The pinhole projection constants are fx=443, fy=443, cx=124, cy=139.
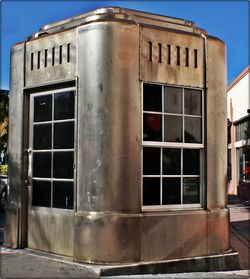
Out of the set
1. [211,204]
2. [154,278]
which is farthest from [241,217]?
[154,278]

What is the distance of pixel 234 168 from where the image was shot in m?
24.1

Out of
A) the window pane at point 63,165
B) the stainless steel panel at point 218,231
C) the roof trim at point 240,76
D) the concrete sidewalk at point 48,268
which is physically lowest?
the concrete sidewalk at point 48,268

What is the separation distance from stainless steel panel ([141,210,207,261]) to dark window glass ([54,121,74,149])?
1630mm

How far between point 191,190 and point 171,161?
0.62m

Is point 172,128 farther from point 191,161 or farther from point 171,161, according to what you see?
point 191,161

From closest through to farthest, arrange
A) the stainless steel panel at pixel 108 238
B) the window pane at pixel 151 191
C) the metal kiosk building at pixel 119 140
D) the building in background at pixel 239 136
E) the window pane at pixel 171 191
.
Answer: the stainless steel panel at pixel 108 238 → the metal kiosk building at pixel 119 140 → the window pane at pixel 151 191 → the window pane at pixel 171 191 → the building in background at pixel 239 136

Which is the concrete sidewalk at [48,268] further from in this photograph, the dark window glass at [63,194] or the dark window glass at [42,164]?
the dark window glass at [42,164]

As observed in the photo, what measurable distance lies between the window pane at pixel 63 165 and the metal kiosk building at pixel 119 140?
0.02 m

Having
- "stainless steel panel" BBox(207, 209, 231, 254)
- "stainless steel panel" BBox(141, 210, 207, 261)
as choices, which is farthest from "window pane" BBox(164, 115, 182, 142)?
"stainless steel panel" BBox(207, 209, 231, 254)

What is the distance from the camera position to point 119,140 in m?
6.40

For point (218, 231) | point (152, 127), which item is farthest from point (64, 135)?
point (218, 231)

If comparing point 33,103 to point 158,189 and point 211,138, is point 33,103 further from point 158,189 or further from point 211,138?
point 211,138

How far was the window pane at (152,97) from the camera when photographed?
677 cm

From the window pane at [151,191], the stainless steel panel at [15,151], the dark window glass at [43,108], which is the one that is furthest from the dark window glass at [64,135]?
the window pane at [151,191]
